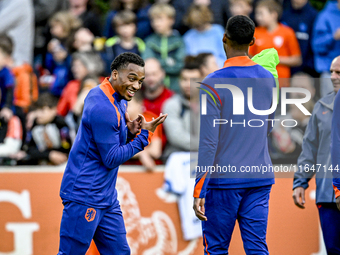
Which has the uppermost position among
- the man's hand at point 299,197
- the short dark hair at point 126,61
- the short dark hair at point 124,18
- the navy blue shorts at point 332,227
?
the short dark hair at point 124,18

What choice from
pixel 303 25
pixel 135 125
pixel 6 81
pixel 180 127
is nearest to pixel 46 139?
pixel 6 81

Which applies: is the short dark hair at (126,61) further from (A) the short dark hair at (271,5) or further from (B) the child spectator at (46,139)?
(A) the short dark hair at (271,5)

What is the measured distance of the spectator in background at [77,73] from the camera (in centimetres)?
740

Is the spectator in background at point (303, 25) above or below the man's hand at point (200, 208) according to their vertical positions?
above

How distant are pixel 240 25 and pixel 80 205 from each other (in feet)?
6.34

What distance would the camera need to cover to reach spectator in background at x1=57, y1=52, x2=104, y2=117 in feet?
24.3

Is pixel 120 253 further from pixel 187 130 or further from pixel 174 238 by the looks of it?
pixel 187 130

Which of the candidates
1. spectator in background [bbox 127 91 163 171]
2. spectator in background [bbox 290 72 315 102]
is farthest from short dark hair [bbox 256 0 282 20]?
spectator in background [bbox 127 91 163 171]

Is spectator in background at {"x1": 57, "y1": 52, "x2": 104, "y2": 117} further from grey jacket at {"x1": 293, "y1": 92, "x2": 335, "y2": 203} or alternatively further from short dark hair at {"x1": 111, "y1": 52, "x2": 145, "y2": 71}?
grey jacket at {"x1": 293, "y1": 92, "x2": 335, "y2": 203}

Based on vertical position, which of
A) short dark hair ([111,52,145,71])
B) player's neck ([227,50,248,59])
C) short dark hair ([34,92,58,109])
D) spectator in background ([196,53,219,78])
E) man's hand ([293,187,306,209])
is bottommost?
man's hand ([293,187,306,209])

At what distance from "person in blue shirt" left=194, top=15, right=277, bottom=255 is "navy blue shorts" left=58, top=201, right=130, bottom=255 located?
76 centimetres

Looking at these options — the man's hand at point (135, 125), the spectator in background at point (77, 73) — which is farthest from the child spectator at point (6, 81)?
the man's hand at point (135, 125)

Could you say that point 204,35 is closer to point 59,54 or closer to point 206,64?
point 206,64

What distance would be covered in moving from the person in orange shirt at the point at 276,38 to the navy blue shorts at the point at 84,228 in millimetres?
4422
